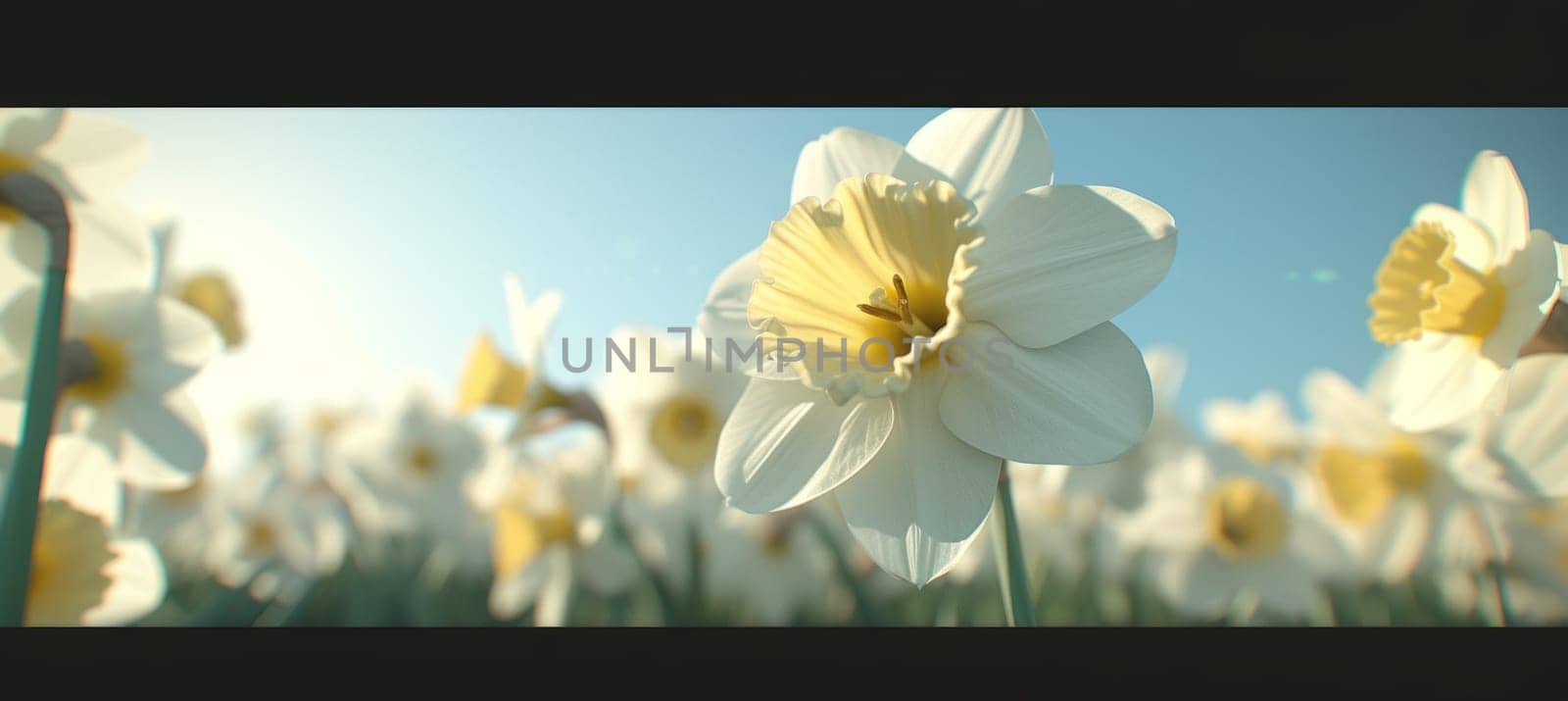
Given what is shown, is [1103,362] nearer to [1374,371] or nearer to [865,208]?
[865,208]

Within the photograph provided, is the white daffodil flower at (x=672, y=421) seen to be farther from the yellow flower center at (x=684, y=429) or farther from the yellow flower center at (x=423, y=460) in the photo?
the yellow flower center at (x=423, y=460)

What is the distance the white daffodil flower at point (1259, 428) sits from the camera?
7.07 feet

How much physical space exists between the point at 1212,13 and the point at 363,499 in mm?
2712

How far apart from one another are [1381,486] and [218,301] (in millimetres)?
3091

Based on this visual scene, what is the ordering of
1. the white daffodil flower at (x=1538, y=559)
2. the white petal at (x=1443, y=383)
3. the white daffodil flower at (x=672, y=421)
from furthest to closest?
1. the white daffodil flower at (x=672, y=421)
2. the white daffodil flower at (x=1538, y=559)
3. the white petal at (x=1443, y=383)

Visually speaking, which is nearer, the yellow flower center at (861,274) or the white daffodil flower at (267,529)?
the yellow flower center at (861,274)

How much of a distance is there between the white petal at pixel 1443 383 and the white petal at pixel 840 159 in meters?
0.90

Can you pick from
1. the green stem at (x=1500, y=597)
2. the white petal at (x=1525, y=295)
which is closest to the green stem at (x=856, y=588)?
the white petal at (x=1525, y=295)

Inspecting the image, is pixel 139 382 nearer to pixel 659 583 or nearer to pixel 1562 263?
pixel 659 583

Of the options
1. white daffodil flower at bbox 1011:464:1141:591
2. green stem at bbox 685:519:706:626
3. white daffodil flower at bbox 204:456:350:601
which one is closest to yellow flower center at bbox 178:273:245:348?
white daffodil flower at bbox 204:456:350:601

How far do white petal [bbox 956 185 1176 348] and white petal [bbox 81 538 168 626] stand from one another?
155 centimetres

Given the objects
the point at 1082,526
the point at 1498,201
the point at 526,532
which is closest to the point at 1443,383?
the point at 1498,201

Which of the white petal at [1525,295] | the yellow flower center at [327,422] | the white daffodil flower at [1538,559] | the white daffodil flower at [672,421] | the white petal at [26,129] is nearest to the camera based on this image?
the white petal at [1525,295]

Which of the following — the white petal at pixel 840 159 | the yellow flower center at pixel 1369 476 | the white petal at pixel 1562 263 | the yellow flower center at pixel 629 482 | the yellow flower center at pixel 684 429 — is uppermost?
the white petal at pixel 840 159
